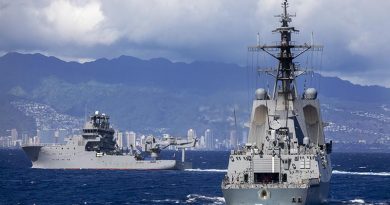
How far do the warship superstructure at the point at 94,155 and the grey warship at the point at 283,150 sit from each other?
8363cm

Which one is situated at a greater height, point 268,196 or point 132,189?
point 132,189

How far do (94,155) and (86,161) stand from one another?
192cm

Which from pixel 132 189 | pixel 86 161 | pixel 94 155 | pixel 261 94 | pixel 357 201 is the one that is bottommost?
pixel 357 201

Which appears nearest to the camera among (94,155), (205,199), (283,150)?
(283,150)

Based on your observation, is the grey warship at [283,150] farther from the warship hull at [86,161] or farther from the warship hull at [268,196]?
the warship hull at [86,161]

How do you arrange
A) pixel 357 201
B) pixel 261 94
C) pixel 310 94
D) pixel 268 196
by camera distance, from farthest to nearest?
pixel 357 201 < pixel 310 94 < pixel 261 94 < pixel 268 196

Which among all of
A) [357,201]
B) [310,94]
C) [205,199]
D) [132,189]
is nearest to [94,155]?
[132,189]

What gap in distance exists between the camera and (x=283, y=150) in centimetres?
7281

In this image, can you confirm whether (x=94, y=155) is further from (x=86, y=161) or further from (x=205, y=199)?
(x=205, y=199)

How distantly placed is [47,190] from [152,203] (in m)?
24.7

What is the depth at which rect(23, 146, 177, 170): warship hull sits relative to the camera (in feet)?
538

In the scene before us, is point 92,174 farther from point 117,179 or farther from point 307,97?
point 307,97

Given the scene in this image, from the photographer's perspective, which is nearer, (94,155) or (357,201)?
(357,201)

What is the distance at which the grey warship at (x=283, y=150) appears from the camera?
220 ft
